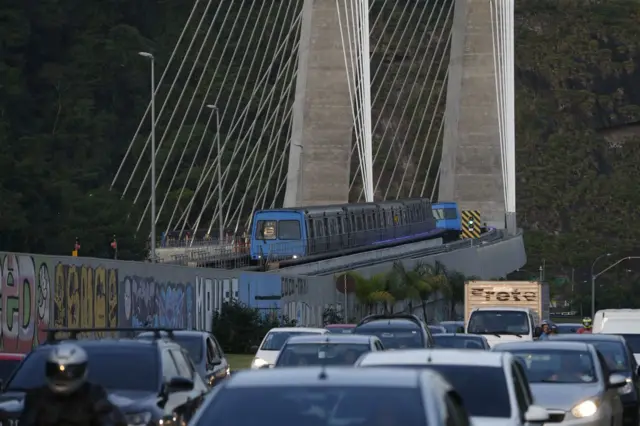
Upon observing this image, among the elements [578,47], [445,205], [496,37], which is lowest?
[445,205]

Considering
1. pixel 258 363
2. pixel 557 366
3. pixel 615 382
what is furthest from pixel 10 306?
pixel 615 382

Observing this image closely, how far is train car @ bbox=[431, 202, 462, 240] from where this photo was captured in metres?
86.7

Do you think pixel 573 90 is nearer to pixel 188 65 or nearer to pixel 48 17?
pixel 188 65

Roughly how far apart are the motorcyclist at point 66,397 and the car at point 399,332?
15.1 meters

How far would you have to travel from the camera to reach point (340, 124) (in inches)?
2384

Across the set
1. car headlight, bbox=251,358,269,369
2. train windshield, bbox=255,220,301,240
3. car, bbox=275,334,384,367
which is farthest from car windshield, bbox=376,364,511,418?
train windshield, bbox=255,220,301,240

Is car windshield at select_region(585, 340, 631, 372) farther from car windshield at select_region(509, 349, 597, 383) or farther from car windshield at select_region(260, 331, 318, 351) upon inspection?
car windshield at select_region(260, 331, 318, 351)

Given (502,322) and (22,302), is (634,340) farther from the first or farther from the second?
(22,302)

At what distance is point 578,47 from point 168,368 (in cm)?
16561

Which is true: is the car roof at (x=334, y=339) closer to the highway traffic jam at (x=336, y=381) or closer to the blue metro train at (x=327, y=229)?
the highway traffic jam at (x=336, y=381)

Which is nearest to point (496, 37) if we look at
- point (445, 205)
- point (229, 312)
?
point (445, 205)

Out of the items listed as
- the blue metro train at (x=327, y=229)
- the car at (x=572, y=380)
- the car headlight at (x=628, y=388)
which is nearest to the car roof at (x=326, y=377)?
the car at (x=572, y=380)

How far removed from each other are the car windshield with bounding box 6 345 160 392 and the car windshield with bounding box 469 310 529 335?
19446mm

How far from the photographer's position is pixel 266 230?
2457 inches
